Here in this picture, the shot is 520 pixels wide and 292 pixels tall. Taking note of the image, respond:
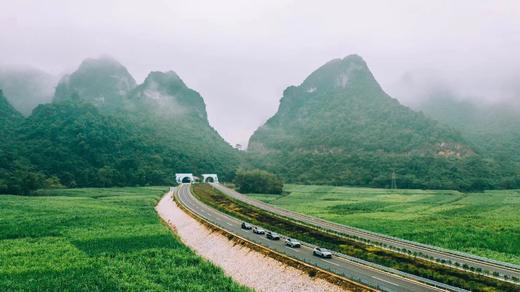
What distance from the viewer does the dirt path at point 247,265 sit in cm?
4284

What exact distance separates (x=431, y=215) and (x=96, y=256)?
203 ft

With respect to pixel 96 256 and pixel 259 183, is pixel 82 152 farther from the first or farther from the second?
pixel 96 256

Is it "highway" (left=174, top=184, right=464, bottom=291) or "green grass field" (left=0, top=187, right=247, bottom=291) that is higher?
"highway" (left=174, top=184, right=464, bottom=291)

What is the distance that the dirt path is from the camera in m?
42.8

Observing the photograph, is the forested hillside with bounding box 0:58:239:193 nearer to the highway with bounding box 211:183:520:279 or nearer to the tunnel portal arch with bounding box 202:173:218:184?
the tunnel portal arch with bounding box 202:173:218:184

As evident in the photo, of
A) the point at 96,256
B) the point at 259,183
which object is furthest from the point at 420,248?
the point at 259,183

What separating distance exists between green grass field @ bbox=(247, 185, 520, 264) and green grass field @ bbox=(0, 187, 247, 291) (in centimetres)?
3228

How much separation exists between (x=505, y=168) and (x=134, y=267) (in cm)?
15438

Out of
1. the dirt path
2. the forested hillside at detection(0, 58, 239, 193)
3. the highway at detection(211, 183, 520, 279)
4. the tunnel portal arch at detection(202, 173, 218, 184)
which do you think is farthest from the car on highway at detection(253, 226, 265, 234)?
the tunnel portal arch at detection(202, 173, 218, 184)

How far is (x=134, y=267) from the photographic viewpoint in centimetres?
4662

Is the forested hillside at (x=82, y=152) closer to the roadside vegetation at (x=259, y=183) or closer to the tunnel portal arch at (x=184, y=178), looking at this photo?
the tunnel portal arch at (x=184, y=178)

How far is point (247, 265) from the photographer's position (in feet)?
170

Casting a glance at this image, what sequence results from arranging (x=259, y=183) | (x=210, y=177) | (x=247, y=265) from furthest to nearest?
(x=210, y=177), (x=259, y=183), (x=247, y=265)

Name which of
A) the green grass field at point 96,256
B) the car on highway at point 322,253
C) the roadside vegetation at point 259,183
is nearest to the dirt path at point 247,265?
the green grass field at point 96,256
